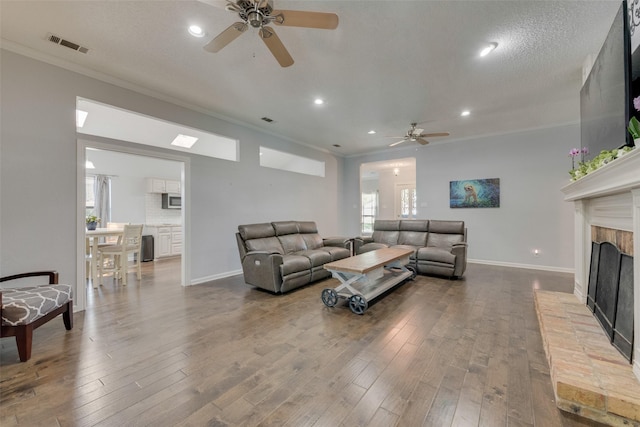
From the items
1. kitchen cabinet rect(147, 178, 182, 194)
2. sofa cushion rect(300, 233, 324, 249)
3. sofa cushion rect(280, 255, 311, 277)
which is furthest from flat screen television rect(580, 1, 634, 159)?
kitchen cabinet rect(147, 178, 182, 194)

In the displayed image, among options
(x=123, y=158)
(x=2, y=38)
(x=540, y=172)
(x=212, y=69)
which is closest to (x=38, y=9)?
(x=2, y=38)

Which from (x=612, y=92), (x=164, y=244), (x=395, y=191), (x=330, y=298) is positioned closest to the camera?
(x=612, y=92)

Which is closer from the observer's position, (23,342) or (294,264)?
(23,342)

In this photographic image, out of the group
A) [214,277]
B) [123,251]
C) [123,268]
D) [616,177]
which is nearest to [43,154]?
[123,251]

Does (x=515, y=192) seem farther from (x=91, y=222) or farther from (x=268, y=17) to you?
(x=91, y=222)

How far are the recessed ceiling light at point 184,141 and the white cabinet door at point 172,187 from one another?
2.03 metres

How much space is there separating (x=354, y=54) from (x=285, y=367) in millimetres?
3068

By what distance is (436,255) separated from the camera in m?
4.49

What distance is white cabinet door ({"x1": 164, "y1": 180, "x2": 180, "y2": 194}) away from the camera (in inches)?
273

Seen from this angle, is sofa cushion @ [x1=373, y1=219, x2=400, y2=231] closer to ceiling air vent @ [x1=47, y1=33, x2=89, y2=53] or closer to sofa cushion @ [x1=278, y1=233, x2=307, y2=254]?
sofa cushion @ [x1=278, y1=233, x2=307, y2=254]

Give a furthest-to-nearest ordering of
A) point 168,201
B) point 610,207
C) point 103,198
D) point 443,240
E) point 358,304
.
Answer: point 168,201
point 103,198
point 443,240
point 358,304
point 610,207

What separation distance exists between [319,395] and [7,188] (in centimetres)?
366

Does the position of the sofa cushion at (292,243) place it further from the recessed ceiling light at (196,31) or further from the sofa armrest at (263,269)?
the recessed ceiling light at (196,31)

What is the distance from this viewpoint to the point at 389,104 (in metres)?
4.05
